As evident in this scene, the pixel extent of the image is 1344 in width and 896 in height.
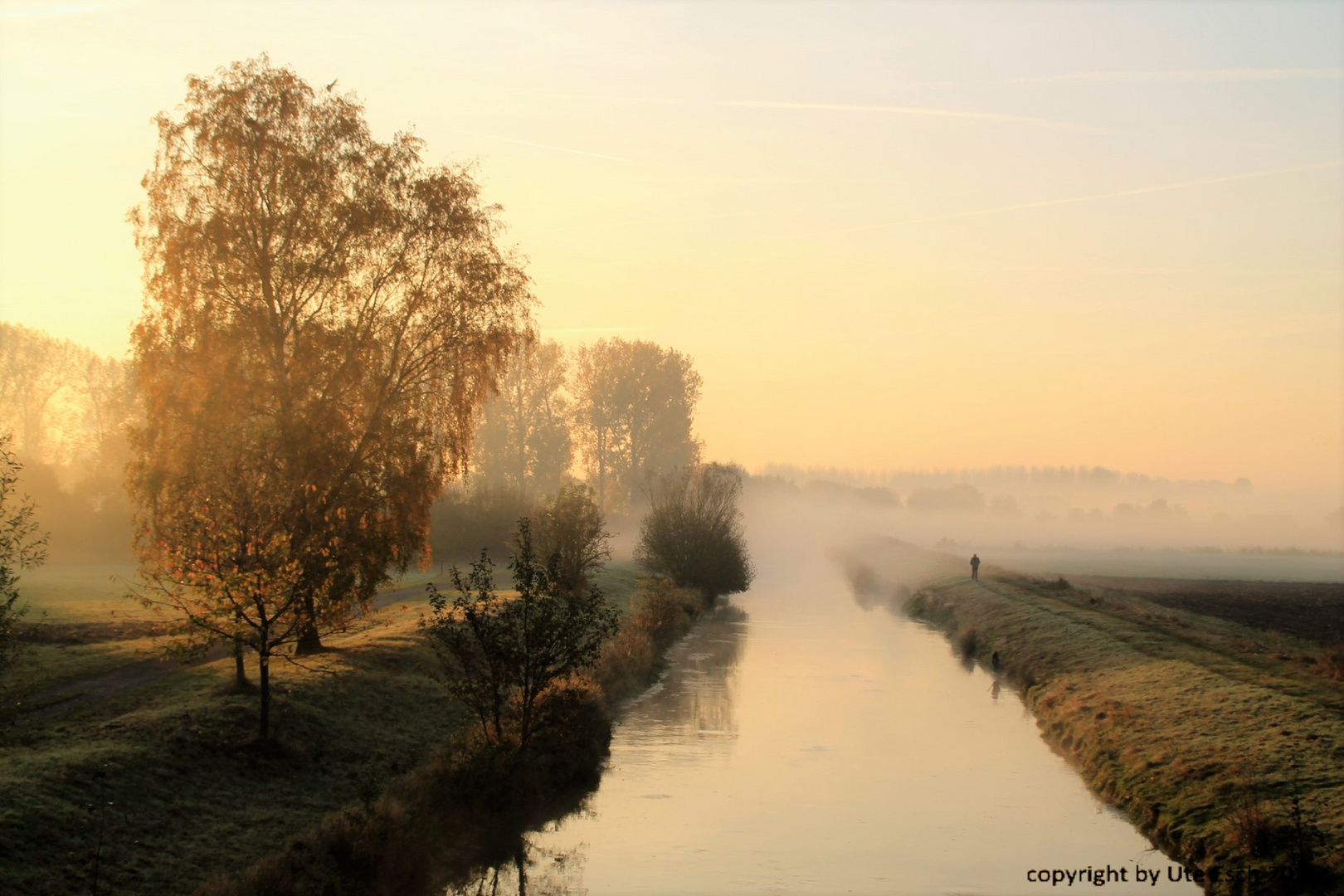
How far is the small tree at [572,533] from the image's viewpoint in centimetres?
4494

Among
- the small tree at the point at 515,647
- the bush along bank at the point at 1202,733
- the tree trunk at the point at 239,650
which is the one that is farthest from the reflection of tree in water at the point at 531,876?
the bush along bank at the point at 1202,733

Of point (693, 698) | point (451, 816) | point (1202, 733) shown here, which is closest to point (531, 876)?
point (451, 816)

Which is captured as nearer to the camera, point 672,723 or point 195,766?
point 195,766

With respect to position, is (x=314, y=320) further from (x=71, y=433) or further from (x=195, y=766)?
(x=71, y=433)

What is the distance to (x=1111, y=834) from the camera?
19.1 m

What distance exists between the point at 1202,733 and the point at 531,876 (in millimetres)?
13775

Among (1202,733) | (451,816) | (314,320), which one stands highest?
(314,320)

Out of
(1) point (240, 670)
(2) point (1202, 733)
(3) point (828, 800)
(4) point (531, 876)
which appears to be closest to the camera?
(4) point (531, 876)

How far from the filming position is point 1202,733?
2164cm

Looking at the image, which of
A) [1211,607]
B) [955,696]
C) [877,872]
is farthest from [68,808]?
[1211,607]

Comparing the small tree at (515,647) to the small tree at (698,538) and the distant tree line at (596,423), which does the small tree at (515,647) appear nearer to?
the small tree at (698,538)

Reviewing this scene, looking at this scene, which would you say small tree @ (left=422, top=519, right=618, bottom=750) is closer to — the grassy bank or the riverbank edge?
the riverbank edge

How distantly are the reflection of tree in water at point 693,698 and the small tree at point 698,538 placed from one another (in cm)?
1203

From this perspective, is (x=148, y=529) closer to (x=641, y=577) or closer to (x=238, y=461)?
(x=238, y=461)
